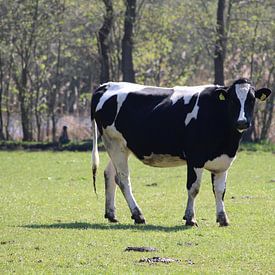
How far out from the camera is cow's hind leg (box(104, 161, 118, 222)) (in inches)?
681

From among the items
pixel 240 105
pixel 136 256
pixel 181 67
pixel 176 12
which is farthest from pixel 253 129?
pixel 136 256

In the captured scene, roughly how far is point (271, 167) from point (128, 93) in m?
13.4

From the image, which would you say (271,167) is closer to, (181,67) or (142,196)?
(142,196)

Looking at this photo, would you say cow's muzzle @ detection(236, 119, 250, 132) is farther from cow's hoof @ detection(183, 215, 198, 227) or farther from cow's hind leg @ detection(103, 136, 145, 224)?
cow's hind leg @ detection(103, 136, 145, 224)

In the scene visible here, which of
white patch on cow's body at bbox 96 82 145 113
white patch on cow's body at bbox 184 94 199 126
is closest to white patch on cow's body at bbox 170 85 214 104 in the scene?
white patch on cow's body at bbox 184 94 199 126

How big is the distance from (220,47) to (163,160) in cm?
2715

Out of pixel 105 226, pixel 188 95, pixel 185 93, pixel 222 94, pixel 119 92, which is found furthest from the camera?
pixel 119 92

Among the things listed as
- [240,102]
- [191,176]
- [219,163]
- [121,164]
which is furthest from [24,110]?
[240,102]

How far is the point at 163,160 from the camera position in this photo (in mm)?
17016

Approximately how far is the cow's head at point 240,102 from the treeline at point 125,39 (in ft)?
88.5

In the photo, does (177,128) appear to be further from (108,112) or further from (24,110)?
(24,110)

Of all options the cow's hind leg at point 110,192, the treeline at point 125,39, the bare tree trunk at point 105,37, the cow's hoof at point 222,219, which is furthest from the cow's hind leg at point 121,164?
the treeline at point 125,39

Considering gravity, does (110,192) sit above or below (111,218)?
above

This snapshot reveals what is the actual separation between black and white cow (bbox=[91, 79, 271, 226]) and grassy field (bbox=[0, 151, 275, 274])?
0.72 meters
